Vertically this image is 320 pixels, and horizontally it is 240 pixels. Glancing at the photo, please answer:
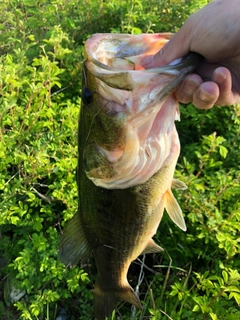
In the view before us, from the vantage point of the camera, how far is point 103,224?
1.72 meters

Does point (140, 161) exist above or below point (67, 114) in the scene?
above

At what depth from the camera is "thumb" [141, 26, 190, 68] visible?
58.6 inches

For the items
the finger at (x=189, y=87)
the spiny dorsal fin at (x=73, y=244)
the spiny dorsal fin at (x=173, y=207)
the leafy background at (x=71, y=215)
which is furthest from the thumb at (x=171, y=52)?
the leafy background at (x=71, y=215)

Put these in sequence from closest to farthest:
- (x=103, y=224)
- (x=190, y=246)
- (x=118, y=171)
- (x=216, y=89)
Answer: (x=118, y=171) < (x=216, y=89) < (x=103, y=224) < (x=190, y=246)

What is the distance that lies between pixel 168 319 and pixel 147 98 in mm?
1520

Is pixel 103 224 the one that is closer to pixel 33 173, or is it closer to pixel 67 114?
pixel 33 173

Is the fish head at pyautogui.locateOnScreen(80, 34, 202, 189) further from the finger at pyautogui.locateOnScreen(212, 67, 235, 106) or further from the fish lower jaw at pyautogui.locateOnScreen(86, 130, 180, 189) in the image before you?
the finger at pyautogui.locateOnScreen(212, 67, 235, 106)

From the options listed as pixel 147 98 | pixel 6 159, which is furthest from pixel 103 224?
pixel 6 159

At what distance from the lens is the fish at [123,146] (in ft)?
4.28

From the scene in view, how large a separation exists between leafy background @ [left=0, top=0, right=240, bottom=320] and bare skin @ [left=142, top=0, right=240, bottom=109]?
912 mm

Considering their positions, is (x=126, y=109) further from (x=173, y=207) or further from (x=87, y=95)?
(x=173, y=207)

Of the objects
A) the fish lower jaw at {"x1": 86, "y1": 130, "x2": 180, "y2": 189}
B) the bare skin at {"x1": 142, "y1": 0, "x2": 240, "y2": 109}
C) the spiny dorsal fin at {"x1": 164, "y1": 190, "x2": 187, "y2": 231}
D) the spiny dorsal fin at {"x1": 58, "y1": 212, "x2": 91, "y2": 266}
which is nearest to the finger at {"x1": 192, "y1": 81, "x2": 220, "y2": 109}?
the bare skin at {"x1": 142, "y1": 0, "x2": 240, "y2": 109}

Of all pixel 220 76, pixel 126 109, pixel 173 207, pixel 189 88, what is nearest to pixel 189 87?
pixel 189 88

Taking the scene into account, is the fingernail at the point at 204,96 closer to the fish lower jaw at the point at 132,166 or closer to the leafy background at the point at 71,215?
the fish lower jaw at the point at 132,166
